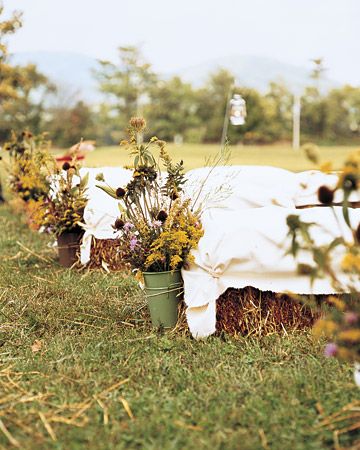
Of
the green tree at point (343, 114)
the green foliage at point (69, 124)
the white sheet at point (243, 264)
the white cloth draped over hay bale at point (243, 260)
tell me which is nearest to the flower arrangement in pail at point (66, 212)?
the white cloth draped over hay bale at point (243, 260)

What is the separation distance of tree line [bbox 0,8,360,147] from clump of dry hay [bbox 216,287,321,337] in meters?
24.0

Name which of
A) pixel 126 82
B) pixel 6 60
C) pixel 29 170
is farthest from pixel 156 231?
pixel 126 82

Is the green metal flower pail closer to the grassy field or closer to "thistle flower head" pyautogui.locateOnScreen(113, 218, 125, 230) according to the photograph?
"thistle flower head" pyautogui.locateOnScreen(113, 218, 125, 230)

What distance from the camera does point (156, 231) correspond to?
3.62 meters

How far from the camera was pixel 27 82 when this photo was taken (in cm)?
1280

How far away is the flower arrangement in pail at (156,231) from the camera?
3.54m

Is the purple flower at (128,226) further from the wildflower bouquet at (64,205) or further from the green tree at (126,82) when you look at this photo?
the green tree at (126,82)

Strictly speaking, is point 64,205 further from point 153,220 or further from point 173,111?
point 173,111

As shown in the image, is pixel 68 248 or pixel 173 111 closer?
pixel 68 248

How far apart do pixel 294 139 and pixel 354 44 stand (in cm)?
8009

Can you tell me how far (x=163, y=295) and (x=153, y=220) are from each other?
0.39 m

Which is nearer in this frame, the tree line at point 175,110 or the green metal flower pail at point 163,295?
the green metal flower pail at point 163,295

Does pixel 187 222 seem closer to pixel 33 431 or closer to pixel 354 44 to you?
pixel 33 431

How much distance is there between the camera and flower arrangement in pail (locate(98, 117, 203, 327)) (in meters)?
3.54
